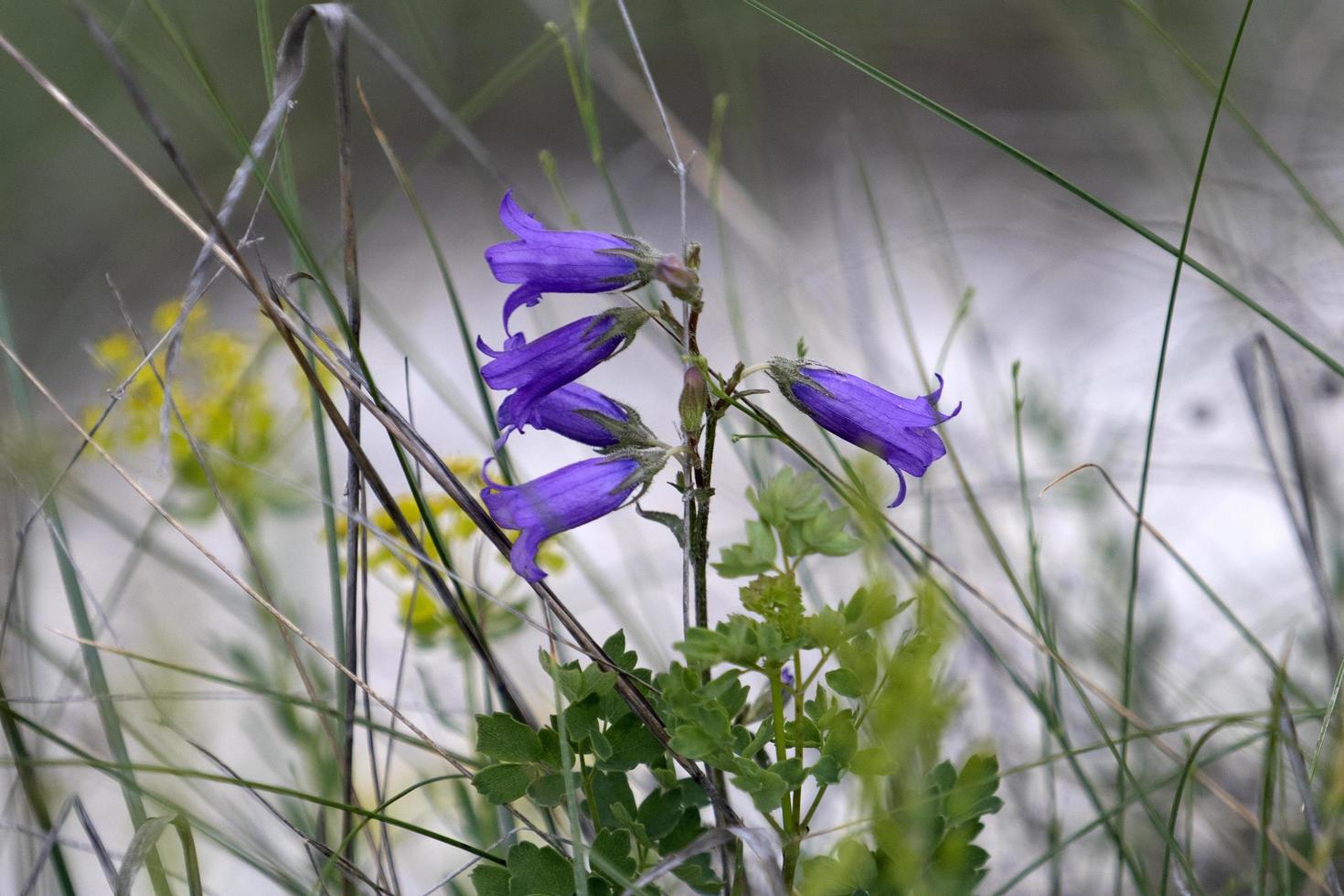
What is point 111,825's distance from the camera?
7.96ft

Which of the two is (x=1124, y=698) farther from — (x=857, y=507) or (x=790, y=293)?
(x=790, y=293)

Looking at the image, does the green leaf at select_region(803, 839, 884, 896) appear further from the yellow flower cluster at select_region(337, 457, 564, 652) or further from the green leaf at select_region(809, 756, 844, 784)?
the yellow flower cluster at select_region(337, 457, 564, 652)

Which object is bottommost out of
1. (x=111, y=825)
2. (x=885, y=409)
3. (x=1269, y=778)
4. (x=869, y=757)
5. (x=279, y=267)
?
(x=1269, y=778)

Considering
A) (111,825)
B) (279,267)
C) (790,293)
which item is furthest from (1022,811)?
(279,267)

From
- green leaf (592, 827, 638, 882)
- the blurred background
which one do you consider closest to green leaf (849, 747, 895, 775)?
green leaf (592, 827, 638, 882)

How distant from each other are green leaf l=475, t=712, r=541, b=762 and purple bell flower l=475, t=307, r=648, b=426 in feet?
1.03

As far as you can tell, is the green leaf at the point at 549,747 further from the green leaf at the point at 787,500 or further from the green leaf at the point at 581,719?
the green leaf at the point at 787,500

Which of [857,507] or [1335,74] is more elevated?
[1335,74]

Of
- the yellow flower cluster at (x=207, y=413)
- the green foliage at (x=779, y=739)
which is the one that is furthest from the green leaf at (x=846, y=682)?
the yellow flower cluster at (x=207, y=413)

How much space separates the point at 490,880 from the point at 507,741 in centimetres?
13

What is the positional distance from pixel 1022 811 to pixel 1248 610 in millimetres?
996

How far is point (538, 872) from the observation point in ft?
3.36

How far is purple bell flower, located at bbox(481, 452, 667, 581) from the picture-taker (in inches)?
42.9

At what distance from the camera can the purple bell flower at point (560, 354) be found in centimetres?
112
